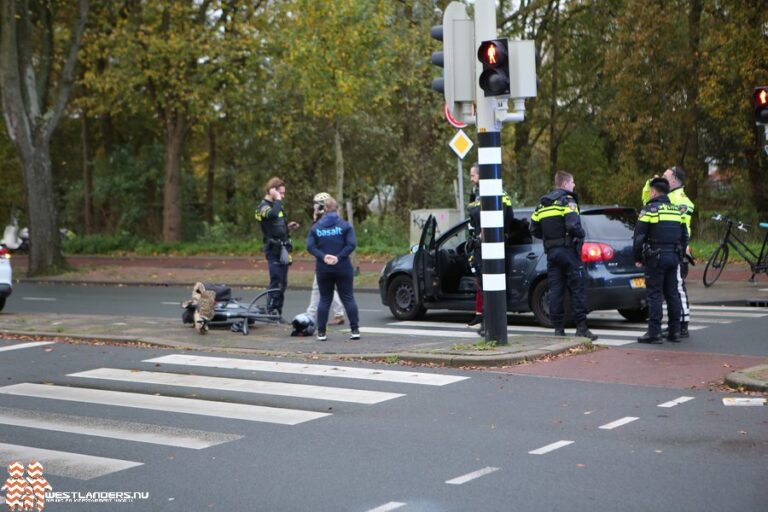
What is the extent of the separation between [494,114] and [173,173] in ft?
87.5

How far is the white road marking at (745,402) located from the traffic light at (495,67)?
3.77 meters

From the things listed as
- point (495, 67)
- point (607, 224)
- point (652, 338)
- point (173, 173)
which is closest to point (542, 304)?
point (607, 224)

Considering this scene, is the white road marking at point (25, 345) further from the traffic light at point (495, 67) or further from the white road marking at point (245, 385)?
the traffic light at point (495, 67)

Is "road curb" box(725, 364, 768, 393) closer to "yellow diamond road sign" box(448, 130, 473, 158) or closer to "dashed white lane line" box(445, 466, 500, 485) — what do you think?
"dashed white lane line" box(445, 466, 500, 485)

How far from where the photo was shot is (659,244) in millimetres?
12172

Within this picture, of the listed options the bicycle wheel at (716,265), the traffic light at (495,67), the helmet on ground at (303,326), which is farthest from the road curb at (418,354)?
the bicycle wheel at (716,265)

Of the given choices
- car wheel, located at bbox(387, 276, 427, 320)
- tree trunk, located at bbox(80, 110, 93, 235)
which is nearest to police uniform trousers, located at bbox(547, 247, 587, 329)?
car wheel, located at bbox(387, 276, 427, 320)

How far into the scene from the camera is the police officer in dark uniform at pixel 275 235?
587 inches

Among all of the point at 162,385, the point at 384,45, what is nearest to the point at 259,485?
the point at 162,385

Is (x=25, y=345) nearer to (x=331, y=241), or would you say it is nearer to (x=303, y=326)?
(x=303, y=326)

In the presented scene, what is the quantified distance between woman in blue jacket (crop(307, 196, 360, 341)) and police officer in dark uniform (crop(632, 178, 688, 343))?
10.9 feet

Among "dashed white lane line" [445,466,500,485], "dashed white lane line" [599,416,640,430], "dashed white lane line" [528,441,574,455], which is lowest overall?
"dashed white lane line" [445,466,500,485]

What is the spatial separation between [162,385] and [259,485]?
4.09m

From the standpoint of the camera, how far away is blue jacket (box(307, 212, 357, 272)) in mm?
13117
